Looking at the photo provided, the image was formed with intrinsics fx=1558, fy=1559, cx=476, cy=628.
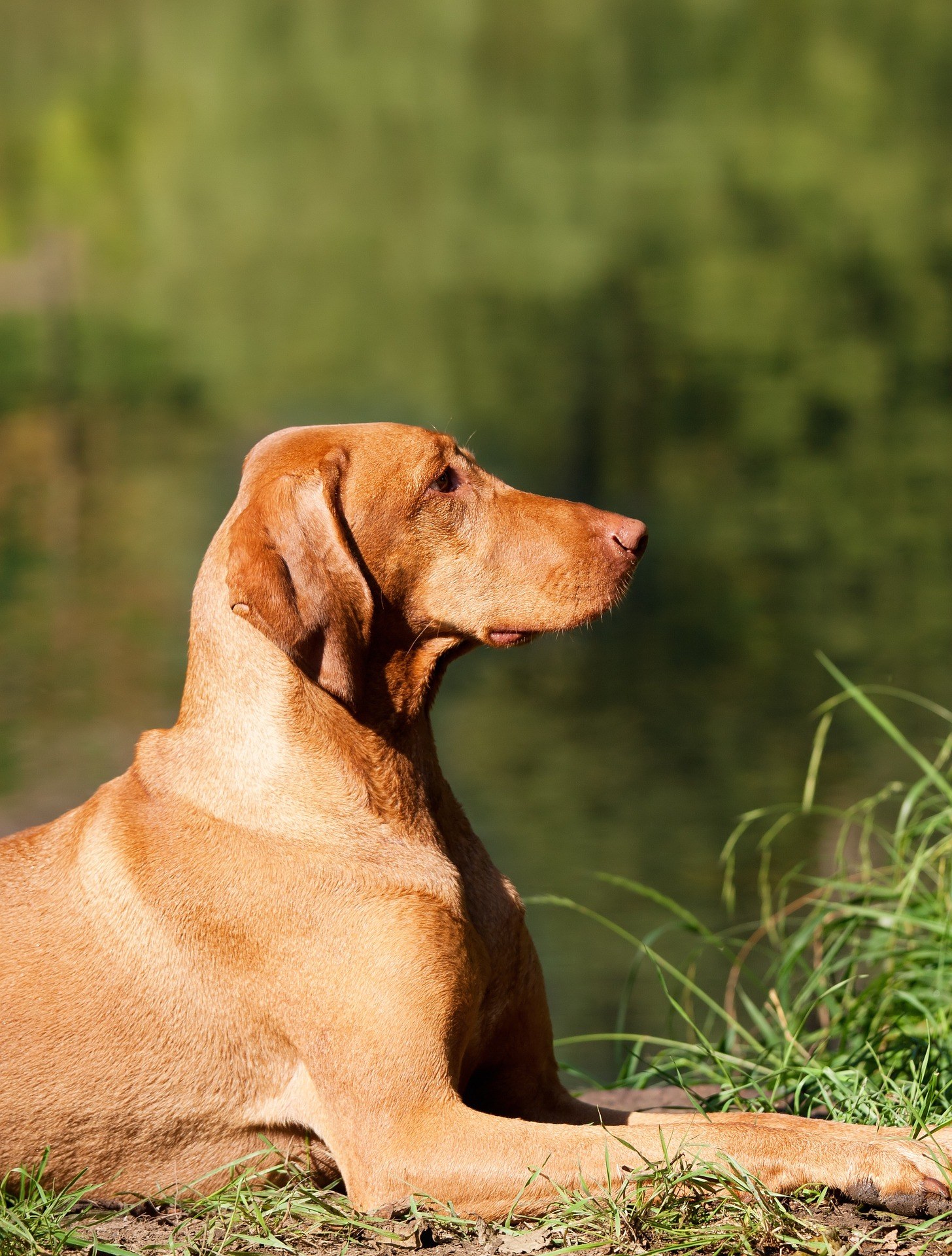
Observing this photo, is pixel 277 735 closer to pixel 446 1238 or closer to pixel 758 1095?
pixel 446 1238

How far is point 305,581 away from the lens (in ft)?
10.8

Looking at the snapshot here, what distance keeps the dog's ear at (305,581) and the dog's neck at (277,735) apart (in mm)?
93

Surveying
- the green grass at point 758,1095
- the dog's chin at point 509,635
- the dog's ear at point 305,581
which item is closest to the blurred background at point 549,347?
the green grass at point 758,1095

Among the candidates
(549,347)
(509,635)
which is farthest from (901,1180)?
(549,347)

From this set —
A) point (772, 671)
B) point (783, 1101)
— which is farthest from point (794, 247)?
point (783, 1101)

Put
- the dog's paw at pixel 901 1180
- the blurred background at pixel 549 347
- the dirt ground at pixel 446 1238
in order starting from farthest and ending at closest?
the blurred background at pixel 549 347 < the dog's paw at pixel 901 1180 < the dirt ground at pixel 446 1238

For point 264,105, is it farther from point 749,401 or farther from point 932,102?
point 749,401

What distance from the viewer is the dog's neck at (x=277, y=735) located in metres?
3.43

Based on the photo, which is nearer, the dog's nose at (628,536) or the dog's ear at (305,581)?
the dog's ear at (305,581)

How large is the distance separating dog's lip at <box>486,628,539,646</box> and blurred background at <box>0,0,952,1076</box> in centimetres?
295

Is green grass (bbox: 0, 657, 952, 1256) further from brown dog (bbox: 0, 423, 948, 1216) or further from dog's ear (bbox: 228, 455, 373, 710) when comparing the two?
dog's ear (bbox: 228, 455, 373, 710)

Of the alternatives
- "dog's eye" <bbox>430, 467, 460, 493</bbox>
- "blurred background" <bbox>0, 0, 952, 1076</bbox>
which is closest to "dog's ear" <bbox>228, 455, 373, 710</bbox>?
"dog's eye" <bbox>430, 467, 460, 493</bbox>

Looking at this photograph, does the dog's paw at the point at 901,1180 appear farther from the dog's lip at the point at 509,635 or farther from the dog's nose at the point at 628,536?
the dog's nose at the point at 628,536

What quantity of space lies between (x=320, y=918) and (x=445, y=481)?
1.08 meters
